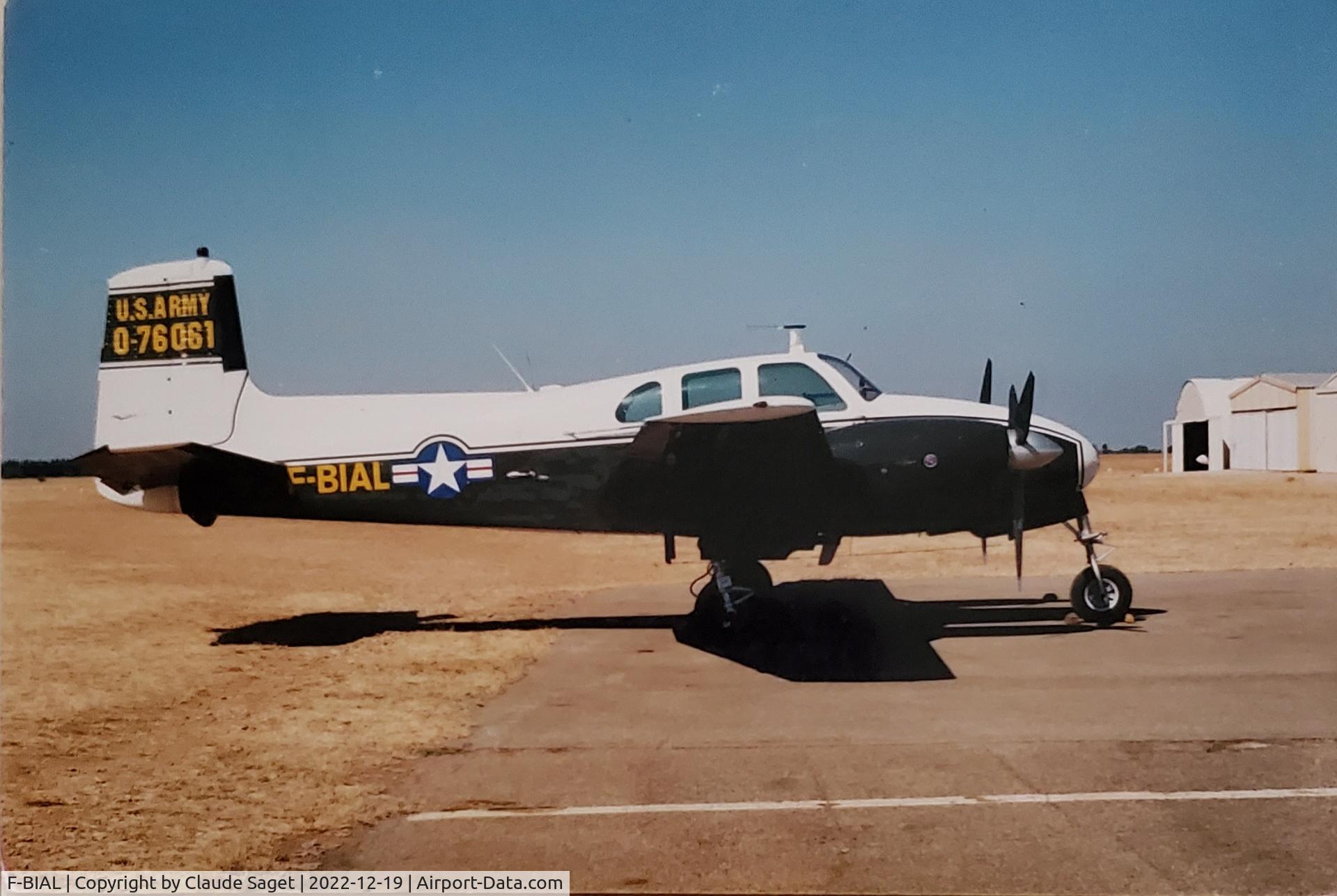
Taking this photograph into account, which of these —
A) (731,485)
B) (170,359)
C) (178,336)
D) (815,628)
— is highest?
(178,336)

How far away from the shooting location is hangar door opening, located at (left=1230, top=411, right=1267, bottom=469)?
503 inches

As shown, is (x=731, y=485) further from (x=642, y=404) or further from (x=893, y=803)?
(x=893, y=803)

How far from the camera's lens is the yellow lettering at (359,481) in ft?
31.6

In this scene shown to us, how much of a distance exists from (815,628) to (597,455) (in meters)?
2.82

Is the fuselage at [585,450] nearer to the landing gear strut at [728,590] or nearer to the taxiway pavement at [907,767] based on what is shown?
the landing gear strut at [728,590]

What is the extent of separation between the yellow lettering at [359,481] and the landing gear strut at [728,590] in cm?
358

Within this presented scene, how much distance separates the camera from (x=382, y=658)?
8.57 meters

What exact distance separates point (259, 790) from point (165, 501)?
5.79 meters

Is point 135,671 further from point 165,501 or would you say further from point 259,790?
point 259,790

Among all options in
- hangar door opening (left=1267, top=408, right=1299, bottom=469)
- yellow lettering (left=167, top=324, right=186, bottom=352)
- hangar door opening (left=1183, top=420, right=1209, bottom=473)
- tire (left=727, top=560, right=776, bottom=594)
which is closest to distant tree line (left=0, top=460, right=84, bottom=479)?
yellow lettering (left=167, top=324, right=186, bottom=352)

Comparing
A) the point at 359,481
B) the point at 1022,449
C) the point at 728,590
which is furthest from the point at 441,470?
the point at 1022,449

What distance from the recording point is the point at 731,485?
8984mm

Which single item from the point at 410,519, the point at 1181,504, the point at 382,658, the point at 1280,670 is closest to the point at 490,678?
the point at 382,658

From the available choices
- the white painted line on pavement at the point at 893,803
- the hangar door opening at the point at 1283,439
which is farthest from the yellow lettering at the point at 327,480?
the hangar door opening at the point at 1283,439
